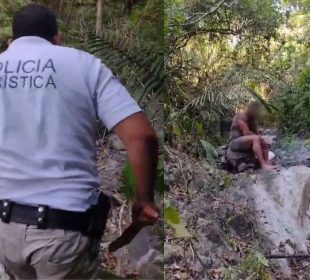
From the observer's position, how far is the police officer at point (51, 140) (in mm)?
1290

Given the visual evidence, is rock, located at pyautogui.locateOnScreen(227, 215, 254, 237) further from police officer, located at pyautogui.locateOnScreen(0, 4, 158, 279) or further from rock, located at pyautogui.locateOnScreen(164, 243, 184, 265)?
police officer, located at pyautogui.locateOnScreen(0, 4, 158, 279)

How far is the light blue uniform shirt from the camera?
4.23ft

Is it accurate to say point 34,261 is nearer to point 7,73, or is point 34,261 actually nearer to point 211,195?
point 7,73

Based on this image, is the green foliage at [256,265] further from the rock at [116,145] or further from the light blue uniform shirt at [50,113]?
the light blue uniform shirt at [50,113]

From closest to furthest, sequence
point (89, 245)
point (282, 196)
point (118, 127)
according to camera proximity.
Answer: point (118, 127) → point (89, 245) → point (282, 196)

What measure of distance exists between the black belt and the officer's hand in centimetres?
20

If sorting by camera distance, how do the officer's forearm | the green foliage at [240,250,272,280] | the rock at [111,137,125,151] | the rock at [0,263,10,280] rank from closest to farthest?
the officer's forearm → the rock at [0,263,10,280] → the rock at [111,137,125,151] → the green foliage at [240,250,272,280]

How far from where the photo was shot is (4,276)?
157 centimetres

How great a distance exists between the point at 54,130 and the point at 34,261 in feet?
1.02

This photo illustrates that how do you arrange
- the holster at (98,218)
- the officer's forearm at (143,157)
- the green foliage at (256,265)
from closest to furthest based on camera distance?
the officer's forearm at (143,157)
the holster at (98,218)
the green foliage at (256,265)

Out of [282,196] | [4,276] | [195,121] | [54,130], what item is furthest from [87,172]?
[282,196]

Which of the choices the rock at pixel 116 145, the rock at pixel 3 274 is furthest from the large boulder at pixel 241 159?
the rock at pixel 3 274

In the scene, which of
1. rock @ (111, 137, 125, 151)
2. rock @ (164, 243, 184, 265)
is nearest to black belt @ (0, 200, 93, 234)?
rock @ (111, 137, 125, 151)

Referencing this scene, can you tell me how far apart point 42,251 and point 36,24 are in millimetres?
534
